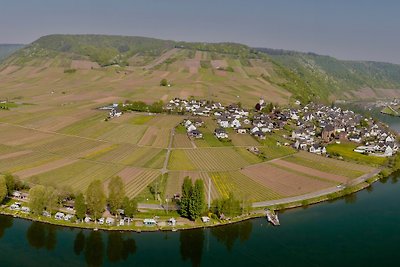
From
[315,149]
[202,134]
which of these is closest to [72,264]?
[202,134]

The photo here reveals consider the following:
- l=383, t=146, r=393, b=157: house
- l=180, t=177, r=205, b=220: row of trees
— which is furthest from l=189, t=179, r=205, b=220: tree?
l=383, t=146, r=393, b=157: house

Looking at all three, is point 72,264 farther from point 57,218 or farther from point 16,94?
point 16,94

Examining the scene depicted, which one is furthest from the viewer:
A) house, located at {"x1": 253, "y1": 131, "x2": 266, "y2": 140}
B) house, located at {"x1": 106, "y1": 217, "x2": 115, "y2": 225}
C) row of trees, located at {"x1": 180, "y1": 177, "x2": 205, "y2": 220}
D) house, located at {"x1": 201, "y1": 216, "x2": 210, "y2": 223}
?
house, located at {"x1": 253, "y1": 131, "x2": 266, "y2": 140}

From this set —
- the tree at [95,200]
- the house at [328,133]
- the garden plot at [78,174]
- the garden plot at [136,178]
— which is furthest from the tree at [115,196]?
the house at [328,133]

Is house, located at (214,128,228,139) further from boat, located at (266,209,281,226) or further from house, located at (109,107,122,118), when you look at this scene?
boat, located at (266,209,281,226)

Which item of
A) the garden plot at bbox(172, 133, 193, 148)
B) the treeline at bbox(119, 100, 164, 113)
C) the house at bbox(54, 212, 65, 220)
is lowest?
the house at bbox(54, 212, 65, 220)

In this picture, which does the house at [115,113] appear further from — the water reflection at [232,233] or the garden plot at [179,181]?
the water reflection at [232,233]

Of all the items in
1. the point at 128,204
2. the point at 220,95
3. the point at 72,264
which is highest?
the point at 220,95
